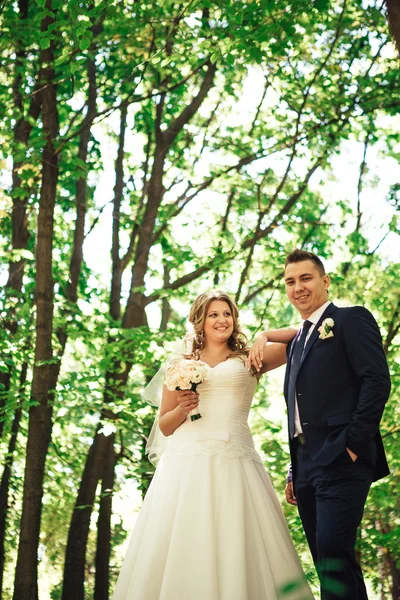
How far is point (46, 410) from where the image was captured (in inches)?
297

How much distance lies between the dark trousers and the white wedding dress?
0.42m

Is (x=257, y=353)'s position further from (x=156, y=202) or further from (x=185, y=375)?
(x=156, y=202)

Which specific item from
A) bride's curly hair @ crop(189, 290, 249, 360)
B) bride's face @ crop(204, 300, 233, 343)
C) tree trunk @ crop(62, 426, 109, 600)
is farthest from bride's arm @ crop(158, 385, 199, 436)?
tree trunk @ crop(62, 426, 109, 600)

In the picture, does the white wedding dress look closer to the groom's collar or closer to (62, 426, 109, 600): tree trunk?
the groom's collar

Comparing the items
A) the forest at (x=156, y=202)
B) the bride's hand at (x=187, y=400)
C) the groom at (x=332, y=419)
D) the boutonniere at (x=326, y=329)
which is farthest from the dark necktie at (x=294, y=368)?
the forest at (x=156, y=202)

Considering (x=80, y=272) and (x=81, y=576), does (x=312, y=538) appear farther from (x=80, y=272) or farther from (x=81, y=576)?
(x=80, y=272)

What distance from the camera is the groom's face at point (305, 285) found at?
15.5 feet

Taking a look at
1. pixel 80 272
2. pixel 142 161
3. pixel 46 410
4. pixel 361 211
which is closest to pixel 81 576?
pixel 46 410

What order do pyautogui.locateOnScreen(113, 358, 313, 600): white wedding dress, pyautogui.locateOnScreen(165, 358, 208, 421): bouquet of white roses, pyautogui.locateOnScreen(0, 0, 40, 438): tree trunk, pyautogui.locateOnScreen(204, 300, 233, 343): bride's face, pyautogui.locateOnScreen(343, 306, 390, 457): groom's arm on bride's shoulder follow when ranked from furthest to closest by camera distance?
pyautogui.locateOnScreen(0, 0, 40, 438): tree trunk < pyautogui.locateOnScreen(204, 300, 233, 343): bride's face < pyautogui.locateOnScreen(165, 358, 208, 421): bouquet of white roses < pyautogui.locateOnScreen(113, 358, 313, 600): white wedding dress < pyautogui.locateOnScreen(343, 306, 390, 457): groom's arm on bride's shoulder

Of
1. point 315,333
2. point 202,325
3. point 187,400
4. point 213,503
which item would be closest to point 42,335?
point 202,325

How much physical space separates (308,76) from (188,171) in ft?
8.64

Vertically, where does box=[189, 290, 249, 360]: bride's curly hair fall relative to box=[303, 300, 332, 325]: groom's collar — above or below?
above

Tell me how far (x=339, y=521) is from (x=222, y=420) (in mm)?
1400

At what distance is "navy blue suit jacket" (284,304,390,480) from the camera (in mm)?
4066
